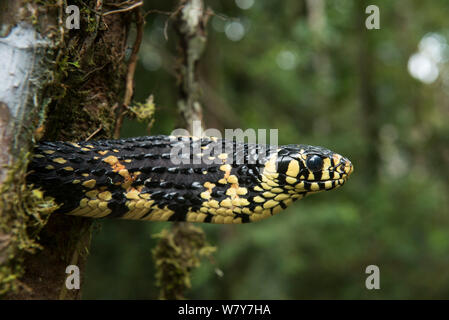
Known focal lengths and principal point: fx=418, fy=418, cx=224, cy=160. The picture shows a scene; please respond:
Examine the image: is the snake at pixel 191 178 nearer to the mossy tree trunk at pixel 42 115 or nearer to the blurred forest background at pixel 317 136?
the mossy tree trunk at pixel 42 115

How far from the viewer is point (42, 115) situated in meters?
1.83

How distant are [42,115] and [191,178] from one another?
0.85 metres

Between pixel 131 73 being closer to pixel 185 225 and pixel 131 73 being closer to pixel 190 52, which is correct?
pixel 190 52

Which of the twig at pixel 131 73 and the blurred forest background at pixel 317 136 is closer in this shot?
the twig at pixel 131 73

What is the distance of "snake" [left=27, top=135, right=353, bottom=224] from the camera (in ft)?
7.18

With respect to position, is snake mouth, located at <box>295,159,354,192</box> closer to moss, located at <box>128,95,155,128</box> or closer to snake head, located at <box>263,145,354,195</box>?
snake head, located at <box>263,145,354,195</box>

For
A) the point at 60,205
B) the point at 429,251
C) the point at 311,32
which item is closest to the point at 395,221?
the point at 429,251

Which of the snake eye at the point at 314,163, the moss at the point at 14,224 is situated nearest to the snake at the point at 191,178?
the snake eye at the point at 314,163

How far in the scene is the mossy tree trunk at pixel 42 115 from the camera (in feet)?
5.42

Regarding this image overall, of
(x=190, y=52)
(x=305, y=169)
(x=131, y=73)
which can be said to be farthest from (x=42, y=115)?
(x=190, y=52)

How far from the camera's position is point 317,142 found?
25.3ft
